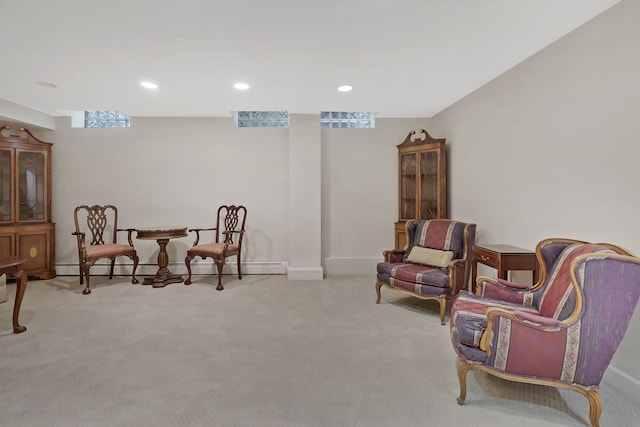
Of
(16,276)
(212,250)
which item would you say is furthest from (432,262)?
(16,276)

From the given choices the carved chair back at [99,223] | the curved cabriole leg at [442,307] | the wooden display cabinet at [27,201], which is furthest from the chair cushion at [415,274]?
the wooden display cabinet at [27,201]

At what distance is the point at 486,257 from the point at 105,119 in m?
5.67

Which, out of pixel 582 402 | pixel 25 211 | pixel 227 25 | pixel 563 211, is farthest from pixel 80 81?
pixel 582 402

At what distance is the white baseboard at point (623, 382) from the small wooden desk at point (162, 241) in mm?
4501

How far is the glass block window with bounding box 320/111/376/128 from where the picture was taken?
5297 millimetres

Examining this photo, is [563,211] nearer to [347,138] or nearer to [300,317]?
[300,317]

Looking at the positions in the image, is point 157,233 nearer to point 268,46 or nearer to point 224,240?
point 224,240

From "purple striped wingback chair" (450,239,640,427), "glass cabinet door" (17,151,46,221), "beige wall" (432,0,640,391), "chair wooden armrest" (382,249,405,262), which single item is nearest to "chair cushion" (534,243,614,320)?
"purple striped wingback chair" (450,239,640,427)

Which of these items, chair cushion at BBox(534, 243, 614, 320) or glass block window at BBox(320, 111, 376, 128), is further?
glass block window at BBox(320, 111, 376, 128)

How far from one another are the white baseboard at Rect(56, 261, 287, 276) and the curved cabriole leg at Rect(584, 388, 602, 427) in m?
Result: 4.01

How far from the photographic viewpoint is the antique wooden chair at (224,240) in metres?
4.37

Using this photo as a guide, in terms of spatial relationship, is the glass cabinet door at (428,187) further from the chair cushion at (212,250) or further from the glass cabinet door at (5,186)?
the glass cabinet door at (5,186)

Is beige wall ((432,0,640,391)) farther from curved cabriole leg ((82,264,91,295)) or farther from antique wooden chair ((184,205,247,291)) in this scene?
curved cabriole leg ((82,264,91,295))

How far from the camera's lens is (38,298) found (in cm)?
391
